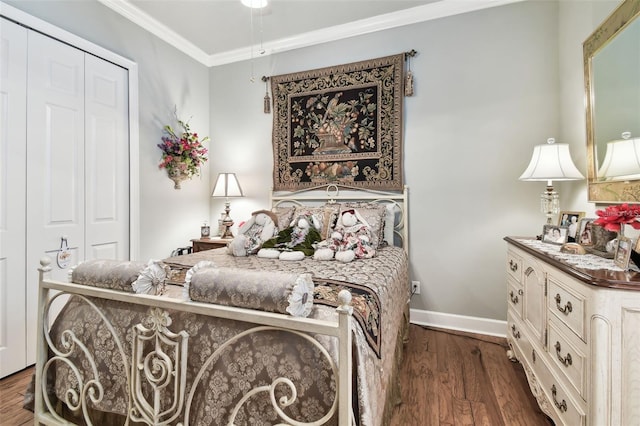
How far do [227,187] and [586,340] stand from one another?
3.08 metres

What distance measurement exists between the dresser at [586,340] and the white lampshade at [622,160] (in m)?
0.52

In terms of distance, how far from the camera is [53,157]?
2.18 m

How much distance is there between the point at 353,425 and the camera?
3.13 ft

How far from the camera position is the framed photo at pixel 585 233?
1570mm

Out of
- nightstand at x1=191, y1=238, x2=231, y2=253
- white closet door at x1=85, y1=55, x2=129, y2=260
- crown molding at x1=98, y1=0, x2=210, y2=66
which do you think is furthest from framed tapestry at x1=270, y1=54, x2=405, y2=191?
white closet door at x1=85, y1=55, x2=129, y2=260

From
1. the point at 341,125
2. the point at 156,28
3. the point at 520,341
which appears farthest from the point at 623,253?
the point at 156,28

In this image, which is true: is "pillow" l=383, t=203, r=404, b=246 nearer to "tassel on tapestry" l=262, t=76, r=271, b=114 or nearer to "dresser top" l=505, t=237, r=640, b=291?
"dresser top" l=505, t=237, r=640, b=291

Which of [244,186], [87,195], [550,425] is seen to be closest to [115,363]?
[87,195]

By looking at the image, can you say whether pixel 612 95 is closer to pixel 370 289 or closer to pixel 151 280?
pixel 370 289

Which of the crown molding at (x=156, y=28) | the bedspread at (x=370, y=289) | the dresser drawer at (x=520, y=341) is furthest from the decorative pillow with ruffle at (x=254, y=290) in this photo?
the crown molding at (x=156, y=28)

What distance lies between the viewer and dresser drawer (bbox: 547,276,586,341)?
3.70 ft

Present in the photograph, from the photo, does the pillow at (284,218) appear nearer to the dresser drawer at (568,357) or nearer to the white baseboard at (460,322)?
the white baseboard at (460,322)

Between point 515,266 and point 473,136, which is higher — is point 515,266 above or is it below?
below

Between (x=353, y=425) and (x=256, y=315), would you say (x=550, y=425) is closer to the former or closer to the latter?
(x=353, y=425)
